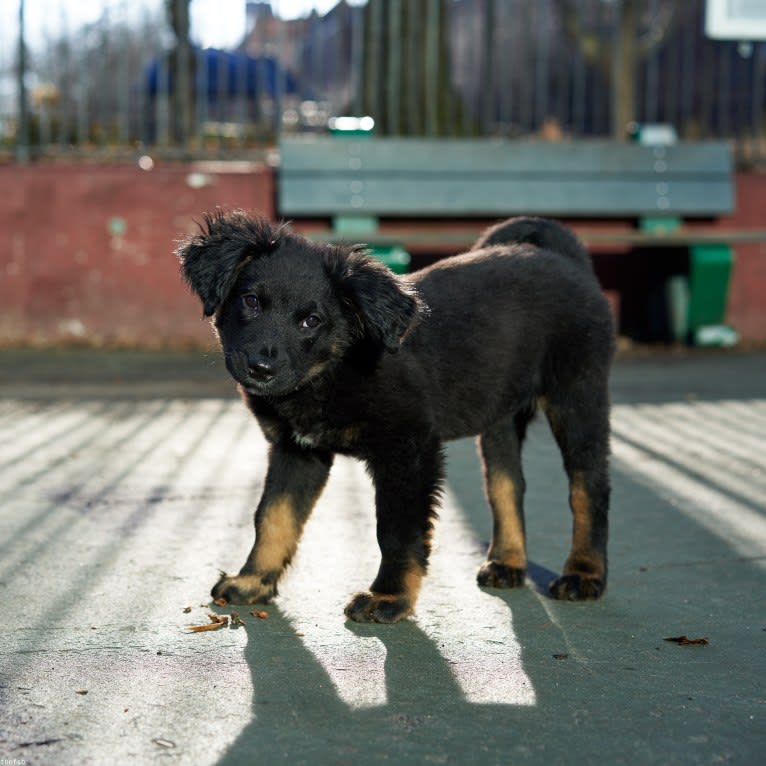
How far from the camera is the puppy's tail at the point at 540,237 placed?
4.96 m

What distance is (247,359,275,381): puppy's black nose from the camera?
379 centimetres

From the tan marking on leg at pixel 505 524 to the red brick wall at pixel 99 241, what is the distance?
663cm

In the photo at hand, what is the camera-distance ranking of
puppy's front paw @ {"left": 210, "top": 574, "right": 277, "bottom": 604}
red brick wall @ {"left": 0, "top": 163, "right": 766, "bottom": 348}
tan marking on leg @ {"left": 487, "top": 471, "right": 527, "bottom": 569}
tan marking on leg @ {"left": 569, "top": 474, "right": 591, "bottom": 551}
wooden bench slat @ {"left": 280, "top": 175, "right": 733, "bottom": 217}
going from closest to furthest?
puppy's front paw @ {"left": 210, "top": 574, "right": 277, "bottom": 604}
tan marking on leg @ {"left": 569, "top": 474, "right": 591, "bottom": 551}
tan marking on leg @ {"left": 487, "top": 471, "right": 527, "bottom": 569}
wooden bench slat @ {"left": 280, "top": 175, "right": 733, "bottom": 217}
red brick wall @ {"left": 0, "top": 163, "right": 766, "bottom": 348}

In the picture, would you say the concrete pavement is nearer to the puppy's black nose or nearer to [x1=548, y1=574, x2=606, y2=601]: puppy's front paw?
[x1=548, y1=574, x2=606, y2=601]: puppy's front paw

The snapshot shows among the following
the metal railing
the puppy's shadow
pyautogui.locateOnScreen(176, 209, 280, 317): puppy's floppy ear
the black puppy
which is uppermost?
the metal railing

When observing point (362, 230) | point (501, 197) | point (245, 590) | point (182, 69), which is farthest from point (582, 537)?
point (182, 69)

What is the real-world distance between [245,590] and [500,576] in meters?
0.90

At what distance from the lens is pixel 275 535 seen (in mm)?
4211

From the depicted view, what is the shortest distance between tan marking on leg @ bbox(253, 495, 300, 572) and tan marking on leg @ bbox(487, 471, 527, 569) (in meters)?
0.78

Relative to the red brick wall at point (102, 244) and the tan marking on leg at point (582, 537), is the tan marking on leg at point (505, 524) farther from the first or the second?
the red brick wall at point (102, 244)

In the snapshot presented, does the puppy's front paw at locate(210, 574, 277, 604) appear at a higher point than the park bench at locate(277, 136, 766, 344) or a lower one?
lower

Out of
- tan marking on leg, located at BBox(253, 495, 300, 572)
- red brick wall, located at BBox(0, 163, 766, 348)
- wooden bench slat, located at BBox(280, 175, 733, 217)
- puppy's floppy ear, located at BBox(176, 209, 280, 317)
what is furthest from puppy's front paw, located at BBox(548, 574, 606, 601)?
red brick wall, located at BBox(0, 163, 766, 348)

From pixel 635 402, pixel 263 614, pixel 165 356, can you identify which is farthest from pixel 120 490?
pixel 165 356

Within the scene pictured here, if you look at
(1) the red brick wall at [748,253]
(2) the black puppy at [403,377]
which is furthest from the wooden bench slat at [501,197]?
(2) the black puppy at [403,377]
